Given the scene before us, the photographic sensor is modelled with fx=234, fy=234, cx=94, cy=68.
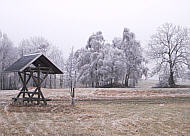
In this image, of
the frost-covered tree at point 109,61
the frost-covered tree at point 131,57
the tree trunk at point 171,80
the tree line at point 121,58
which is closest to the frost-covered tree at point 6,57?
the tree line at point 121,58

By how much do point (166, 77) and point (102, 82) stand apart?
1360cm

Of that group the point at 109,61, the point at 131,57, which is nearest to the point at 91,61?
the point at 109,61

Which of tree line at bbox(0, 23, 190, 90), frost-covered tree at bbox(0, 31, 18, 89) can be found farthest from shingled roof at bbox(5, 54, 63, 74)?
frost-covered tree at bbox(0, 31, 18, 89)

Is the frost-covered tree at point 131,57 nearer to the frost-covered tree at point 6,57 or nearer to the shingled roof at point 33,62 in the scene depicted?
the frost-covered tree at point 6,57

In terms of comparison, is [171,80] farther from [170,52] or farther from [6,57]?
[6,57]

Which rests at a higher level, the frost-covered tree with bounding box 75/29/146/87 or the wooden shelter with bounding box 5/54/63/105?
the frost-covered tree with bounding box 75/29/146/87

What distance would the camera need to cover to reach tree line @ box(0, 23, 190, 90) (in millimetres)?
42594

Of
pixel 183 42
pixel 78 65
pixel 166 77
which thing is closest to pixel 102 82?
pixel 78 65

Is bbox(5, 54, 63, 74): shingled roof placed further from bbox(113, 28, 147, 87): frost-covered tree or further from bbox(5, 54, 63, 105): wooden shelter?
bbox(113, 28, 147, 87): frost-covered tree

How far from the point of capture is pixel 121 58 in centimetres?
4847

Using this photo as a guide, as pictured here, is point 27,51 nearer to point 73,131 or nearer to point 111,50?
point 111,50

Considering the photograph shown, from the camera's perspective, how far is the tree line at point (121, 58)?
140 feet

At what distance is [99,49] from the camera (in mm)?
52562

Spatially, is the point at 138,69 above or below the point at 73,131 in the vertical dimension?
above
